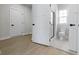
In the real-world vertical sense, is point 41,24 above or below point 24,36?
above

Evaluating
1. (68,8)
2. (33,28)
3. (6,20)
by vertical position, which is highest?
(68,8)

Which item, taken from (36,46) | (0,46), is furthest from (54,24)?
(0,46)

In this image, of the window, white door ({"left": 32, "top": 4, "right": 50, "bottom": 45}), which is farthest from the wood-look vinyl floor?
the window

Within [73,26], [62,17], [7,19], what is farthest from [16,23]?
[73,26]

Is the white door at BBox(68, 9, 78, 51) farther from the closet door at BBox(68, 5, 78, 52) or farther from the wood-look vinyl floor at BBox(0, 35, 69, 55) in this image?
the wood-look vinyl floor at BBox(0, 35, 69, 55)

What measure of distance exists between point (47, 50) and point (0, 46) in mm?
864

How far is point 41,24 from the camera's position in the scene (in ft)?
7.27

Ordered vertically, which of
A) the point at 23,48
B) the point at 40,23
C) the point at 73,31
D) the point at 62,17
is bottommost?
the point at 23,48

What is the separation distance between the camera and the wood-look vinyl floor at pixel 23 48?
6.94 feet

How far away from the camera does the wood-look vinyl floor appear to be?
212 centimetres

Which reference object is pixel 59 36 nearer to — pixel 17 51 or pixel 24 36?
pixel 24 36

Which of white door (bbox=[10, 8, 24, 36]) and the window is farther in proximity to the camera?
white door (bbox=[10, 8, 24, 36])

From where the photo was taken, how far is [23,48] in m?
2.15

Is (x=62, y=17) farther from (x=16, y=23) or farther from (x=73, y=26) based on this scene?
(x=16, y=23)
